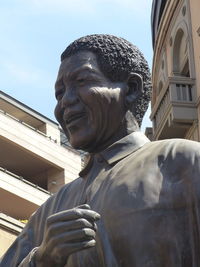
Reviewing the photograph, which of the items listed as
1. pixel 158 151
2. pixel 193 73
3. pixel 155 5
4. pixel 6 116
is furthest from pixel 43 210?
pixel 6 116

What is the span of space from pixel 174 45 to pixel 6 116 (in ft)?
34.1

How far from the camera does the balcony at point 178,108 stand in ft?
80.2

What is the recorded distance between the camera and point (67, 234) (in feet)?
9.43

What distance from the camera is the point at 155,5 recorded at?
32469 millimetres

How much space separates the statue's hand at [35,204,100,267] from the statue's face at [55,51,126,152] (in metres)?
0.55

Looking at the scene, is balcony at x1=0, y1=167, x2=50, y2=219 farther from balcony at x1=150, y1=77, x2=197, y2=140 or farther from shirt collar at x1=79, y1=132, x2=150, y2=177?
shirt collar at x1=79, y1=132, x2=150, y2=177

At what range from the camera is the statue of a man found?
2969 mm

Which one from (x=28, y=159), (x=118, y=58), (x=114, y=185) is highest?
(x=28, y=159)

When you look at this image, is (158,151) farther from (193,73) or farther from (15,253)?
(193,73)

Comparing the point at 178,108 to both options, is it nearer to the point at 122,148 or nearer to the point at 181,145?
the point at 122,148

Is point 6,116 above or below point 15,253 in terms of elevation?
above

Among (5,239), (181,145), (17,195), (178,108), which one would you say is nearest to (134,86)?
(181,145)

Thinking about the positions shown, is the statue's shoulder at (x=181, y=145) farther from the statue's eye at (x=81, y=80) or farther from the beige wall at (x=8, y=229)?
the beige wall at (x=8, y=229)

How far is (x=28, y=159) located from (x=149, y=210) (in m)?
35.2
